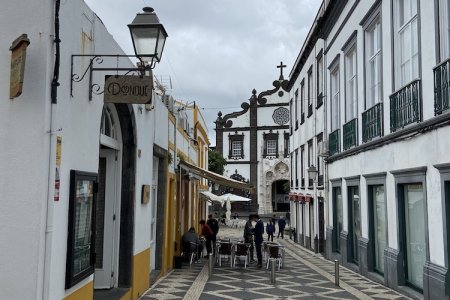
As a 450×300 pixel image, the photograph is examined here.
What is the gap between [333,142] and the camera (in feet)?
55.1

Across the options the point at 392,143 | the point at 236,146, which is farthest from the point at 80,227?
the point at 236,146

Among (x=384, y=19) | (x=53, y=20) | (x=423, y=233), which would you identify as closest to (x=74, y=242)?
(x=53, y=20)

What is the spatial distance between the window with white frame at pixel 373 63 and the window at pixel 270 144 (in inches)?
1432

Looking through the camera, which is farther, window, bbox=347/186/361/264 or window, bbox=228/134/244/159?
window, bbox=228/134/244/159

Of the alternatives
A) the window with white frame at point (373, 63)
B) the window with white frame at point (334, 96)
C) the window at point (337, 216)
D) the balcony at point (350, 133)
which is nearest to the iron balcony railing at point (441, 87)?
the window with white frame at point (373, 63)

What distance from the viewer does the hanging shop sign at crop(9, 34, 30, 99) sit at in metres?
4.62

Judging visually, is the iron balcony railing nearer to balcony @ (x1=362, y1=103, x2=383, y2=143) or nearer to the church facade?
balcony @ (x1=362, y1=103, x2=383, y2=143)

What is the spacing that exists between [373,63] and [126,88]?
8900 millimetres

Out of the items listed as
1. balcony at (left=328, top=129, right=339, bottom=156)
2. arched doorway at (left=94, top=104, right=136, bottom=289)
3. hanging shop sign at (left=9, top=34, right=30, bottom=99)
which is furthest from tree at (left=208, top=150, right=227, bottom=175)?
hanging shop sign at (left=9, top=34, right=30, bottom=99)

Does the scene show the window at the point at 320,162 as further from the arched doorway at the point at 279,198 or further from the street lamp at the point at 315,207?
the arched doorway at the point at 279,198

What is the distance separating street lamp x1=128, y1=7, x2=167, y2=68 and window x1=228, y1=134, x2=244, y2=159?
44.4 metres

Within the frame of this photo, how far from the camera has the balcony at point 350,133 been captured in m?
13.9

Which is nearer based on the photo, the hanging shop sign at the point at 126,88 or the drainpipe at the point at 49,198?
the drainpipe at the point at 49,198

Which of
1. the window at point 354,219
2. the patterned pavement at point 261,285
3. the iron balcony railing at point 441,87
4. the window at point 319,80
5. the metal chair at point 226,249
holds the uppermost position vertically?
the window at point 319,80
